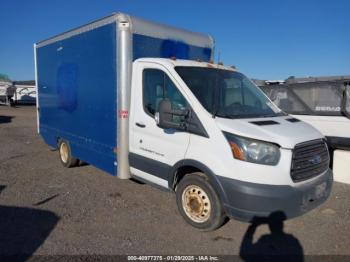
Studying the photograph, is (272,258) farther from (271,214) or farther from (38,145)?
(38,145)

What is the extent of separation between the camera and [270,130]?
13.5ft

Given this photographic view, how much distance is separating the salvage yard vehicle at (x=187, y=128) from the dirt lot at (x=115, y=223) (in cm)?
42

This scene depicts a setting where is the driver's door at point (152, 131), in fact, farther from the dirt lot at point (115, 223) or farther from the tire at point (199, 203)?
the dirt lot at point (115, 223)

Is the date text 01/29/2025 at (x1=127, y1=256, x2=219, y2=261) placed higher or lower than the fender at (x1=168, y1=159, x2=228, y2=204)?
lower

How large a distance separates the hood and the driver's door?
0.68m

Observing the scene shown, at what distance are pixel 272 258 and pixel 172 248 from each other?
4.05 feet

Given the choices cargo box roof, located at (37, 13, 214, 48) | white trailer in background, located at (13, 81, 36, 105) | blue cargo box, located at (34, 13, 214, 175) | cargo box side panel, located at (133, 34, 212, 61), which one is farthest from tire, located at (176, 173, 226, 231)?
white trailer in background, located at (13, 81, 36, 105)

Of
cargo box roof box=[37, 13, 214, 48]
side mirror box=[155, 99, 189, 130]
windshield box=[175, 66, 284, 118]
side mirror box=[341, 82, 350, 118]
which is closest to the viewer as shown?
side mirror box=[155, 99, 189, 130]

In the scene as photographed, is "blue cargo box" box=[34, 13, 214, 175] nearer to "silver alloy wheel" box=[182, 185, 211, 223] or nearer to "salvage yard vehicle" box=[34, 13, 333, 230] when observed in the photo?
"salvage yard vehicle" box=[34, 13, 333, 230]

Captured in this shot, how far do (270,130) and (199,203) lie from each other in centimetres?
141

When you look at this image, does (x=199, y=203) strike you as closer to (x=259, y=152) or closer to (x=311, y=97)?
(x=259, y=152)

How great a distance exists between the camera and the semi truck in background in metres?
6.99

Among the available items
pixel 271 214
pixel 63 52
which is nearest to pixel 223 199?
pixel 271 214

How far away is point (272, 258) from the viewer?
13.1ft
